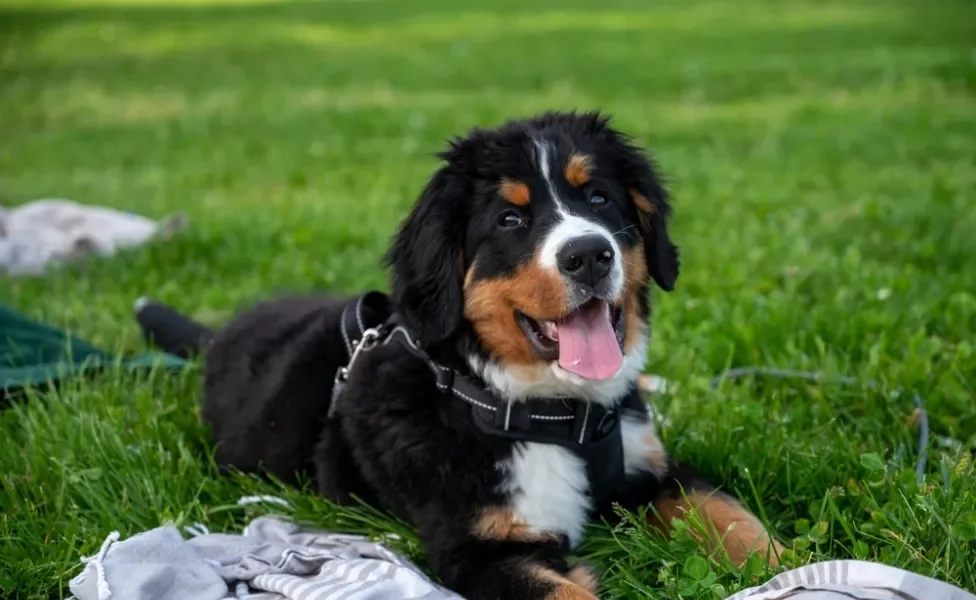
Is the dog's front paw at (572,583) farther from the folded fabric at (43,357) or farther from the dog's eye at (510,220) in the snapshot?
the folded fabric at (43,357)

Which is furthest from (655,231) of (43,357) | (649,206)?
(43,357)

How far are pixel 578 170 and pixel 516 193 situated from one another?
0.71 feet

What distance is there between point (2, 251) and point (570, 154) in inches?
208

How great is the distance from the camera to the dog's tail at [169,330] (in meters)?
5.20

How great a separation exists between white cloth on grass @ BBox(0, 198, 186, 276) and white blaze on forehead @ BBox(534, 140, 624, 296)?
476 centimetres

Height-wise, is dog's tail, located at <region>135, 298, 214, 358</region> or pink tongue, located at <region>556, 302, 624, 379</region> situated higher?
pink tongue, located at <region>556, 302, 624, 379</region>

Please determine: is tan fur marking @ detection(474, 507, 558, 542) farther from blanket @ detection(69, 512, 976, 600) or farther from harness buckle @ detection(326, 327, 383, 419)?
harness buckle @ detection(326, 327, 383, 419)

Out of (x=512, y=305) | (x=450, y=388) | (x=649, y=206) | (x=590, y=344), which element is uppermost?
(x=649, y=206)

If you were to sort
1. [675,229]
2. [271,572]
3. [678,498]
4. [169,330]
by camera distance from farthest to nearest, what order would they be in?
[675,229], [169,330], [678,498], [271,572]

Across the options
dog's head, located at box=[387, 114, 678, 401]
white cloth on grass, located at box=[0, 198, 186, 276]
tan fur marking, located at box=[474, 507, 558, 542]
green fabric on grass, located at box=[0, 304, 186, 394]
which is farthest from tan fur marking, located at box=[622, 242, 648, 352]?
white cloth on grass, located at box=[0, 198, 186, 276]

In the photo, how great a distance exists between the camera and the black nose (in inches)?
124

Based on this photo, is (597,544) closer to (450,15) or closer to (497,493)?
(497,493)

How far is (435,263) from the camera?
343 cm

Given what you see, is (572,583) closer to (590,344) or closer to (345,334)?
(590,344)
